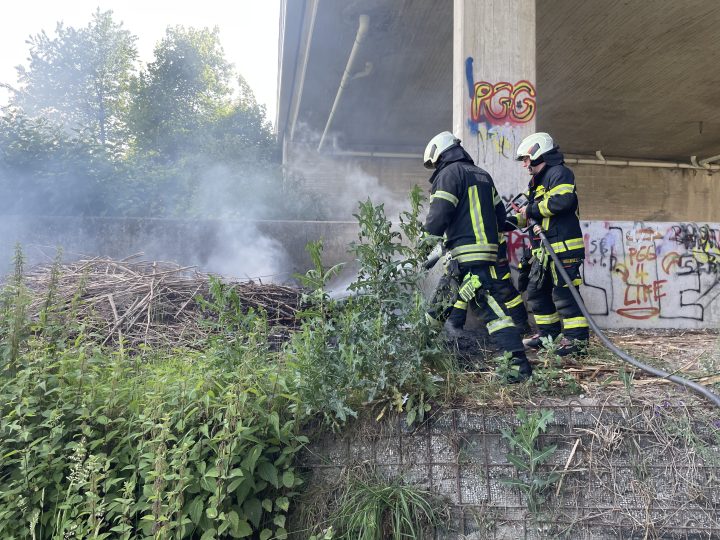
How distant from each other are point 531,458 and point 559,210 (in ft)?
8.31

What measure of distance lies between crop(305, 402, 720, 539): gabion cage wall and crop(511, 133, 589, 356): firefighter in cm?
141

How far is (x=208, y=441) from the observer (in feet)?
8.27

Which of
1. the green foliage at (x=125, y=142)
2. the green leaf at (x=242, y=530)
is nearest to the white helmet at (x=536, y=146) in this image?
the green leaf at (x=242, y=530)

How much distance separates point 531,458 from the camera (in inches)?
105

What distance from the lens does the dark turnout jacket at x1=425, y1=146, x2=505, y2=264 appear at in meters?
3.94

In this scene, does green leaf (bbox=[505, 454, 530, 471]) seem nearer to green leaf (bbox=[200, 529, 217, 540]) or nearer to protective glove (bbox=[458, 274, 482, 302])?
protective glove (bbox=[458, 274, 482, 302])

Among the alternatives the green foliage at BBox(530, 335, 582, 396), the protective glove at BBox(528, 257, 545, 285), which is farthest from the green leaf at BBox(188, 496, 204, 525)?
the protective glove at BBox(528, 257, 545, 285)

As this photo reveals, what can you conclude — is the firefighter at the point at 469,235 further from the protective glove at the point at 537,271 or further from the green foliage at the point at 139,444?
the green foliage at the point at 139,444

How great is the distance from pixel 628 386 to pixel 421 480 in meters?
1.32

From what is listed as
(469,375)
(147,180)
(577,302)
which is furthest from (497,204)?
(147,180)

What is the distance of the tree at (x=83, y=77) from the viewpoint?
2739 cm

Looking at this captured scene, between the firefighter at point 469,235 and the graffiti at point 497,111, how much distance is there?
5.34ft

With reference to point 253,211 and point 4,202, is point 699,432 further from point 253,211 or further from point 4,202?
point 4,202

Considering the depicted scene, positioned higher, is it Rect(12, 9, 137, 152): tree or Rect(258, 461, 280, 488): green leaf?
Rect(12, 9, 137, 152): tree
